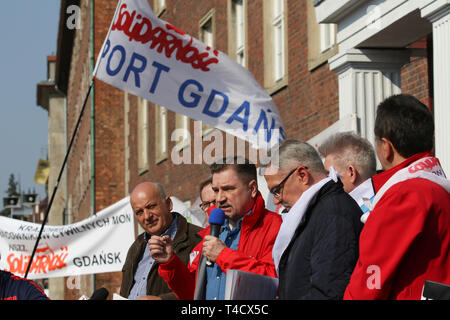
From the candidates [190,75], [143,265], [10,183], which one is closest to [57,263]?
[190,75]

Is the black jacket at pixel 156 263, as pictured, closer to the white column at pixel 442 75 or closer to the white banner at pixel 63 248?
the white column at pixel 442 75

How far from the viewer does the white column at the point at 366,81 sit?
893cm

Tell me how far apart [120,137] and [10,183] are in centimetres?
13935

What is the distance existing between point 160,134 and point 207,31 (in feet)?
13.8

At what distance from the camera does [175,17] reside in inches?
827

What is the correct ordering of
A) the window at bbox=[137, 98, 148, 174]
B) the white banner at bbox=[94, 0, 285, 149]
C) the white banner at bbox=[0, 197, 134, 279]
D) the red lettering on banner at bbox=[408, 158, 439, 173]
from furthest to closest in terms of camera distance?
the window at bbox=[137, 98, 148, 174]
the white banner at bbox=[0, 197, 134, 279]
the white banner at bbox=[94, 0, 285, 149]
the red lettering on banner at bbox=[408, 158, 439, 173]

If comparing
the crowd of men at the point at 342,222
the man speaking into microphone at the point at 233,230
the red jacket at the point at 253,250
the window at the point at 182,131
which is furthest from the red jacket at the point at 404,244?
the window at the point at 182,131

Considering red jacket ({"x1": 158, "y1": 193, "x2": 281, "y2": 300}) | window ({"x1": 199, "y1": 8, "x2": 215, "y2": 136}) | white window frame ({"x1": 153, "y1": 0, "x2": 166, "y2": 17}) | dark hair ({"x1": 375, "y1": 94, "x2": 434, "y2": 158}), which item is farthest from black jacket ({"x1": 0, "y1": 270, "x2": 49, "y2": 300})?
white window frame ({"x1": 153, "y1": 0, "x2": 166, "y2": 17})

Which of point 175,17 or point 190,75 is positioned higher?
point 175,17

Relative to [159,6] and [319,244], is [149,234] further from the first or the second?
[159,6]

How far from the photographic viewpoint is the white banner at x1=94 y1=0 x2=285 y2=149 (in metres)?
8.07

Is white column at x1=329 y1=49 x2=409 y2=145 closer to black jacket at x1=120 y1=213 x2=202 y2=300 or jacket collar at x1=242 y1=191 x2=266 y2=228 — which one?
black jacket at x1=120 y1=213 x2=202 y2=300

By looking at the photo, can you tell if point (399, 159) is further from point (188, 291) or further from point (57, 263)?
point (57, 263)

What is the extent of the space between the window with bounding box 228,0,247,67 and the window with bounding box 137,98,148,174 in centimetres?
787
